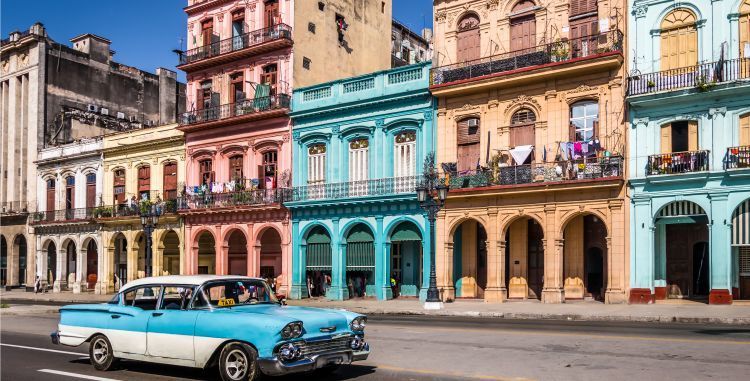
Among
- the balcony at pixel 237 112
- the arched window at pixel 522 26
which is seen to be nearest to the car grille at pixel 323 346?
the arched window at pixel 522 26

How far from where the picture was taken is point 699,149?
25375 millimetres

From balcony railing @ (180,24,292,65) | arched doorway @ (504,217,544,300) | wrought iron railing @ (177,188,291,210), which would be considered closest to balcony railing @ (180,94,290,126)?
balcony railing @ (180,24,292,65)

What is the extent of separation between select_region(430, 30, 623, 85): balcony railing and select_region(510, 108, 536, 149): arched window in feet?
5.83

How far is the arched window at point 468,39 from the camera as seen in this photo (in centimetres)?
3136

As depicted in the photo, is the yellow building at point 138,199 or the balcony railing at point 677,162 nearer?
the balcony railing at point 677,162

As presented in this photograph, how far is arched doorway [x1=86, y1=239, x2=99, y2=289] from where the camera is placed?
4678 cm

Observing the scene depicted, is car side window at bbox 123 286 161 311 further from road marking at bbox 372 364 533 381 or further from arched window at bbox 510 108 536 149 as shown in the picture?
arched window at bbox 510 108 536 149

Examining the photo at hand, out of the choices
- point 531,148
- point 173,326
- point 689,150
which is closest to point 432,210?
point 531,148

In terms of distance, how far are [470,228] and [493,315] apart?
27.9ft

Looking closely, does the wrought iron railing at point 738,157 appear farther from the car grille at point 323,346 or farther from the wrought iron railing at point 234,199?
the wrought iron railing at point 234,199

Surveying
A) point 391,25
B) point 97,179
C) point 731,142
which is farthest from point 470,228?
point 97,179

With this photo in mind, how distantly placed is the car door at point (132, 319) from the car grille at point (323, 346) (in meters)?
2.63

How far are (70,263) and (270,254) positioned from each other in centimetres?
1678

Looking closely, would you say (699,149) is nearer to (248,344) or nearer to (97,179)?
(248,344)
